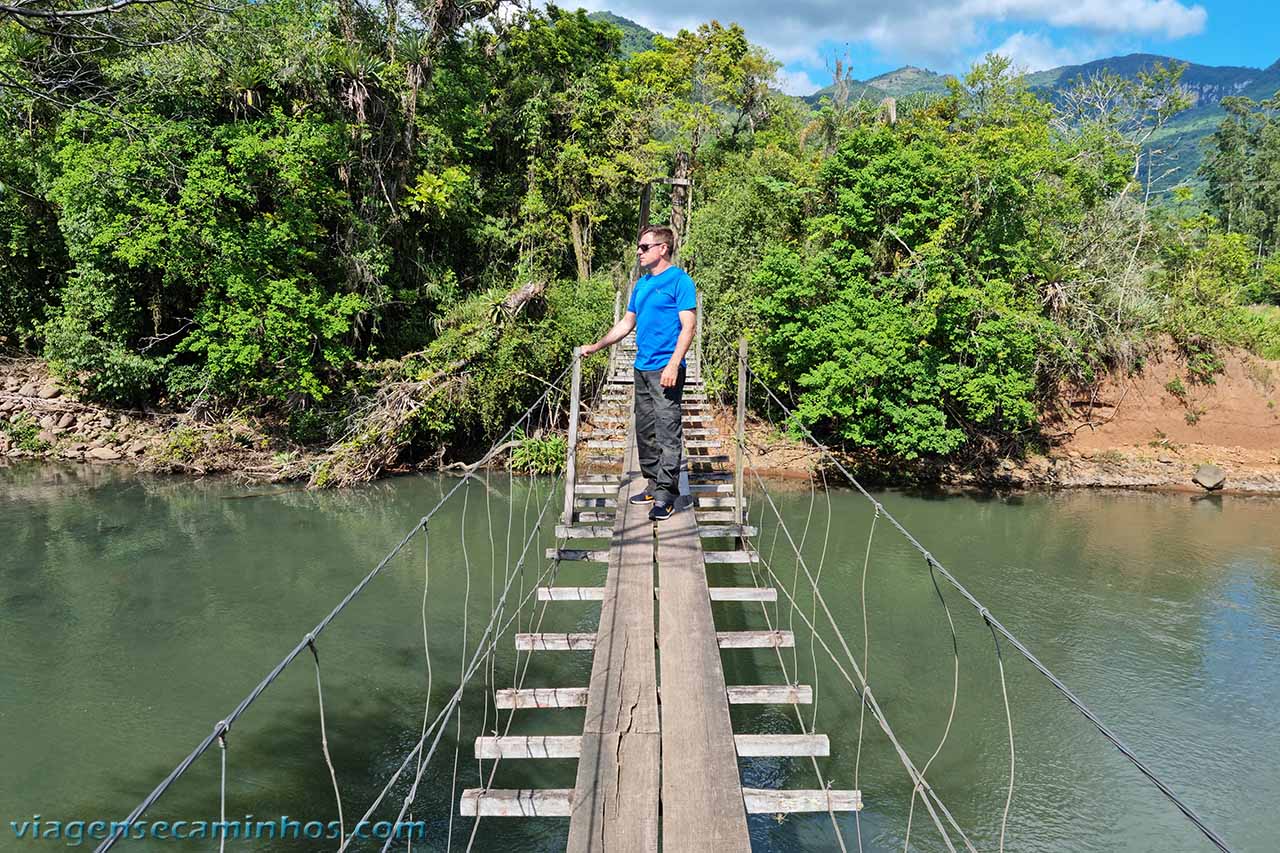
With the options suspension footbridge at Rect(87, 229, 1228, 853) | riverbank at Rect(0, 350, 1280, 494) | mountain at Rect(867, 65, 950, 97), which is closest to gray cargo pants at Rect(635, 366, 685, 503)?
suspension footbridge at Rect(87, 229, 1228, 853)

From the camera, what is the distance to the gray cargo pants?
392 centimetres

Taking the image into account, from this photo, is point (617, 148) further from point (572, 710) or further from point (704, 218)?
point (572, 710)

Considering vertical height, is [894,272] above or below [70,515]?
above

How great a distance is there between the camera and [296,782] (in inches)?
194

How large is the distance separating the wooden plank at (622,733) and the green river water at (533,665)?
1.21 m

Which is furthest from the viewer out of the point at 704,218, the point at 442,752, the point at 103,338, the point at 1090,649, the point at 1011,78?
the point at 704,218

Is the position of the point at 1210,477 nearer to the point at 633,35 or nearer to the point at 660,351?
the point at 660,351

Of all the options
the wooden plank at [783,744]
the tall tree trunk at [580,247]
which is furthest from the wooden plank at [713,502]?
the tall tree trunk at [580,247]

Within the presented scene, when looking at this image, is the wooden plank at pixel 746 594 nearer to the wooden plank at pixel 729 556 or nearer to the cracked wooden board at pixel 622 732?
the wooden plank at pixel 729 556

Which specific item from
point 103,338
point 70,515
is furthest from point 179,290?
point 70,515

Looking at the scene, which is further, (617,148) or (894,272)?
(617,148)

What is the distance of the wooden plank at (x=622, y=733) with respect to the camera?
84.9 inches

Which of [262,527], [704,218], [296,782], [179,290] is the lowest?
[296,782]

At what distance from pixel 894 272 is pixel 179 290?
→ 11.1 m
